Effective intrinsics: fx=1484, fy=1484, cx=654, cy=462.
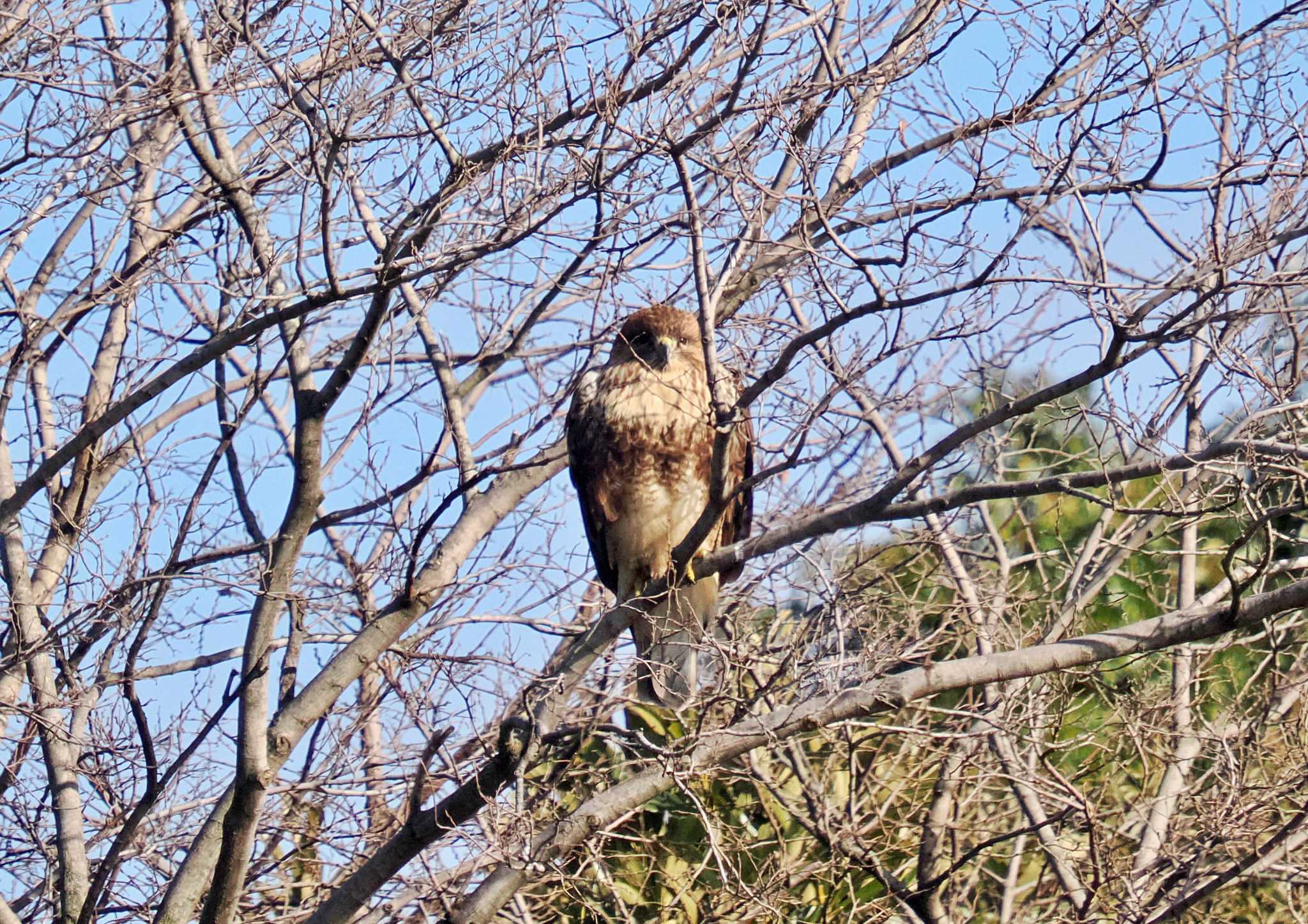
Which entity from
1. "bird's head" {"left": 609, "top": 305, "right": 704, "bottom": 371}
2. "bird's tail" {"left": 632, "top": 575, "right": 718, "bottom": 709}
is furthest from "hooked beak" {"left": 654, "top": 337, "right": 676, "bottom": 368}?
"bird's tail" {"left": 632, "top": 575, "right": 718, "bottom": 709}

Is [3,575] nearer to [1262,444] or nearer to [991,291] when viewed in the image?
[991,291]

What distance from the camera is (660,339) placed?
193 inches

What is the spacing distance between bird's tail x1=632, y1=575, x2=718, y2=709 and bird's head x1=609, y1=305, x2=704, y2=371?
75 cm

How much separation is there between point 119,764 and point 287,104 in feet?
6.95

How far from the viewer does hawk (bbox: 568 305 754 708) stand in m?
4.97

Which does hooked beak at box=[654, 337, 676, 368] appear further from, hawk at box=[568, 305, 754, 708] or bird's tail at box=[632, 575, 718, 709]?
bird's tail at box=[632, 575, 718, 709]

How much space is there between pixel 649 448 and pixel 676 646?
3.05 feet

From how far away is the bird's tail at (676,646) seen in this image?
3990 mm

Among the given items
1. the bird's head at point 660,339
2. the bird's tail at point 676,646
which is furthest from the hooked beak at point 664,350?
the bird's tail at point 676,646

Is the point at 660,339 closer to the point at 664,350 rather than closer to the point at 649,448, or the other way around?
the point at 664,350

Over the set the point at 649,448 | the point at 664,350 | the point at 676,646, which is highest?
the point at 664,350

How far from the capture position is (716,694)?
3.86 m

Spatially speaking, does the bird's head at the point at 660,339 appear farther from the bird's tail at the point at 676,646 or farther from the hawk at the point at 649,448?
the bird's tail at the point at 676,646

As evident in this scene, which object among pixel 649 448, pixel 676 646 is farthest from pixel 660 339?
pixel 676 646
